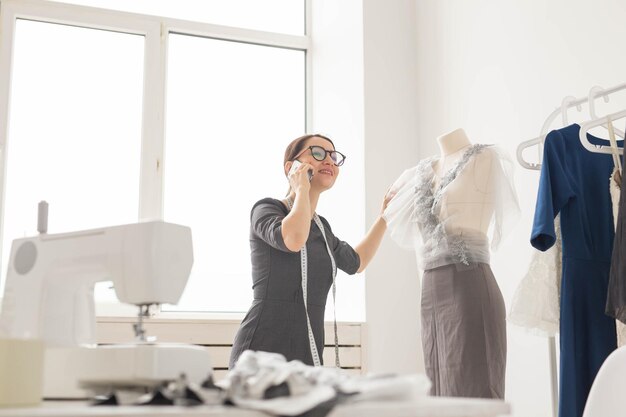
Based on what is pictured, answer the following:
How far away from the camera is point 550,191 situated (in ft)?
7.50

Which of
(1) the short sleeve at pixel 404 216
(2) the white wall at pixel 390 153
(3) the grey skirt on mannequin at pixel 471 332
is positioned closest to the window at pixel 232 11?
(2) the white wall at pixel 390 153

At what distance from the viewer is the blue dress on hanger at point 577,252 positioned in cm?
225

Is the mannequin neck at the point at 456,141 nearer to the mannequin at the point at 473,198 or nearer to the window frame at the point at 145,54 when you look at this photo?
the mannequin at the point at 473,198

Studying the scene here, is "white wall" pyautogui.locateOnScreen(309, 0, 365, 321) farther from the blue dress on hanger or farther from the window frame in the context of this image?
the blue dress on hanger

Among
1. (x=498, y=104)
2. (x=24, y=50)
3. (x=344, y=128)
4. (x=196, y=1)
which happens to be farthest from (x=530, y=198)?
(x=24, y=50)

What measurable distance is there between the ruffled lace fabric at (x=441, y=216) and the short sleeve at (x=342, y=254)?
23cm

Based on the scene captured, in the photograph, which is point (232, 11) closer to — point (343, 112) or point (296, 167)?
point (343, 112)

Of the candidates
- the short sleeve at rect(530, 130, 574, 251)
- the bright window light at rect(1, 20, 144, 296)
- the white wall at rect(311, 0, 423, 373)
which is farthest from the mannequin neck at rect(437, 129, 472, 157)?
the bright window light at rect(1, 20, 144, 296)

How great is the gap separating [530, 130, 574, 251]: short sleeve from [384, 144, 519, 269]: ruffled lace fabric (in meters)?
0.19

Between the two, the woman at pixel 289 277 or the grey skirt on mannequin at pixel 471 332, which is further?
the grey skirt on mannequin at pixel 471 332

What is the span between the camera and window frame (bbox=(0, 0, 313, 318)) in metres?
3.73

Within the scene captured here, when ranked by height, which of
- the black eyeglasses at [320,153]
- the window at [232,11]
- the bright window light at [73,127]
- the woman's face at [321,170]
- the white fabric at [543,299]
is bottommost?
the white fabric at [543,299]

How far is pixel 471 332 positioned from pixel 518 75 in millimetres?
1275

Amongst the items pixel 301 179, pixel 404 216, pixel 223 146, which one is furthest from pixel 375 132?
pixel 301 179
